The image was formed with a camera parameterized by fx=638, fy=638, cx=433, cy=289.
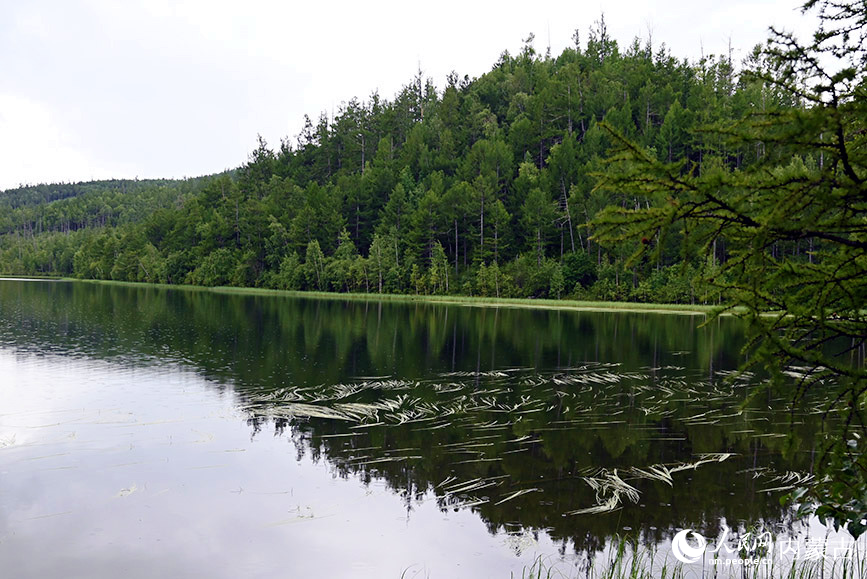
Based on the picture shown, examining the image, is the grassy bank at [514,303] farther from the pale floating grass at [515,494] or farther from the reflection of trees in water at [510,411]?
the pale floating grass at [515,494]

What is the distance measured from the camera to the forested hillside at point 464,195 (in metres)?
83.3

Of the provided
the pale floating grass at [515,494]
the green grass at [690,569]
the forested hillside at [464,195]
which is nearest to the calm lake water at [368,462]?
the pale floating grass at [515,494]

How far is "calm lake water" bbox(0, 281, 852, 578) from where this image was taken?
8.62m

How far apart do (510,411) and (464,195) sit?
7594 cm

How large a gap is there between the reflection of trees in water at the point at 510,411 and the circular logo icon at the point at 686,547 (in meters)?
0.32

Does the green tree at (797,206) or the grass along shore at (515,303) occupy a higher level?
the green tree at (797,206)

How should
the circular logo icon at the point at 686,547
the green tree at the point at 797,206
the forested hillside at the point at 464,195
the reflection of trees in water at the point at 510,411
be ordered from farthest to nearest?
the forested hillside at the point at 464,195, the reflection of trees in water at the point at 510,411, the circular logo icon at the point at 686,547, the green tree at the point at 797,206

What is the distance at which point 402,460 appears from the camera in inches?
488

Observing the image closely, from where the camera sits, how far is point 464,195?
91.1 m

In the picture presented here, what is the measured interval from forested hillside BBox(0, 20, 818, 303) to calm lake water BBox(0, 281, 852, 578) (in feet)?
158

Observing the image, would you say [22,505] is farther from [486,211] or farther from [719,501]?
[486,211]

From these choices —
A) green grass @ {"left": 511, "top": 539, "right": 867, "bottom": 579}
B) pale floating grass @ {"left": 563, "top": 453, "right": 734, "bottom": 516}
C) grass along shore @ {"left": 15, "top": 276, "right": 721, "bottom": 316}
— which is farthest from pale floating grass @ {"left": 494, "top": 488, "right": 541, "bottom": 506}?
grass along shore @ {"left": 15, "top": 276, "right": 721, "bottom": 316}

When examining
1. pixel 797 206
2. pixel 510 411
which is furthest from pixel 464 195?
pixel 797 206

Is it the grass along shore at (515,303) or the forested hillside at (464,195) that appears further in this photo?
the forested hillside at (464,195)
